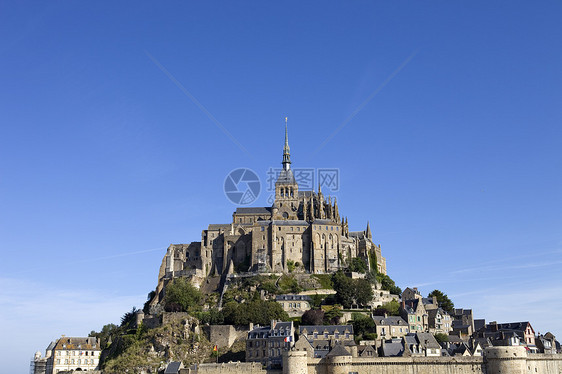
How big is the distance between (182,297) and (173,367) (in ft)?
60.6

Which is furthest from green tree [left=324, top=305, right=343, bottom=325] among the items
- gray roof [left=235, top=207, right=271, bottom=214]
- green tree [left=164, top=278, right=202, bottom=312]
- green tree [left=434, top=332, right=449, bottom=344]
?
gray roof [left=235, top=207, right=271, bottom=214]

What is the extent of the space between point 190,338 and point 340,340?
63.7 ft

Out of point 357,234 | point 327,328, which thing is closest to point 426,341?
point 327,328

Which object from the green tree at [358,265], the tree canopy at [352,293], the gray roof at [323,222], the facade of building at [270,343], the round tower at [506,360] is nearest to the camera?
the round tower at [506,360]

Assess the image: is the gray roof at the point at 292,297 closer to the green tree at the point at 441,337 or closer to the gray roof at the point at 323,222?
the gray roof at the point at 323,222

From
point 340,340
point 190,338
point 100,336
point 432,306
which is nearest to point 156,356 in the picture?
point 190,338

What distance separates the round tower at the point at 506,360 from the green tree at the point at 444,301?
28640 mm

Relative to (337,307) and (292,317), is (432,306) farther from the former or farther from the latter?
(292,317)

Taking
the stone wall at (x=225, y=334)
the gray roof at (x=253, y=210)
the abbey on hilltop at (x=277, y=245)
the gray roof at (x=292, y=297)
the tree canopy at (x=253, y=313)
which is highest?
the gray roof at (x=253, y=210)

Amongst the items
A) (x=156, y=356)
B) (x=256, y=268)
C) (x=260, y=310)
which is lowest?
(x=156, y=356)

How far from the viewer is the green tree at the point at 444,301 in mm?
94750

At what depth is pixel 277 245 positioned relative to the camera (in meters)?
99.6

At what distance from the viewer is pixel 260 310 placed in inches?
3137

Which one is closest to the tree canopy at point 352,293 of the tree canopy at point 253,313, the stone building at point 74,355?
the tree canopy at point 253,313
